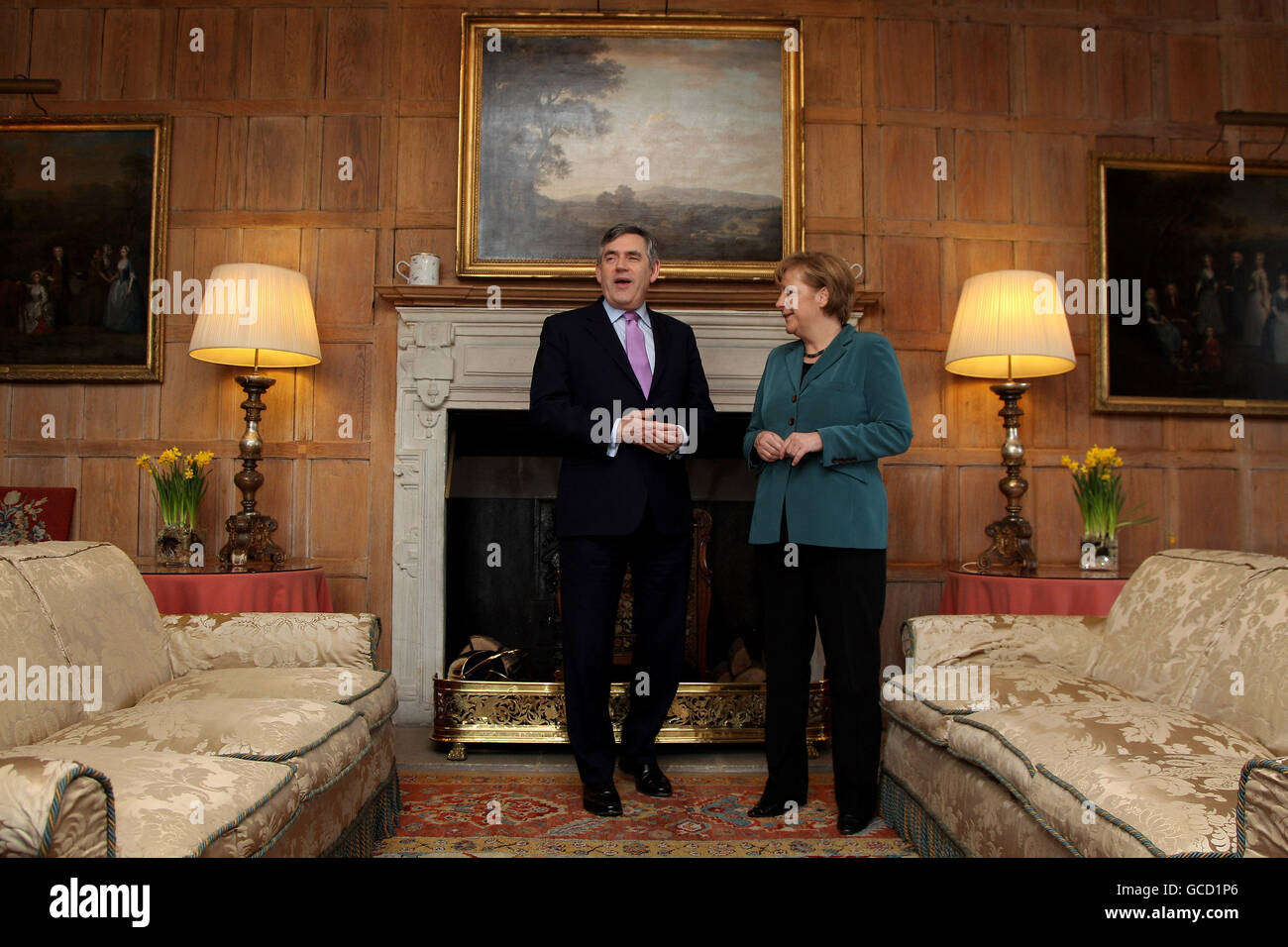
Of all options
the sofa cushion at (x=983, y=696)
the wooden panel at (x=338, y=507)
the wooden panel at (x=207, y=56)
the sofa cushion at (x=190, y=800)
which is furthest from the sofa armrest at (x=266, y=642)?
the wooden panel at (x=207, y=56)

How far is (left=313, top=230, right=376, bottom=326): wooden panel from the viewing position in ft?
12.6

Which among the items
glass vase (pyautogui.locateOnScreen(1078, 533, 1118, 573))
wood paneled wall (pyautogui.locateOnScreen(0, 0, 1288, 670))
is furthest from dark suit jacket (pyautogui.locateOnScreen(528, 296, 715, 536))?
glass vase (pyautogui.locateOnScreen(1078, 533, 1118, 573))

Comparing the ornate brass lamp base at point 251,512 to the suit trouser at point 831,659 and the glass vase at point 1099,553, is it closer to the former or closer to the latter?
the suit trouser at point 831,659

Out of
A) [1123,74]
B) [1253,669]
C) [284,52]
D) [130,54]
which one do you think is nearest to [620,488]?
[1253,669]

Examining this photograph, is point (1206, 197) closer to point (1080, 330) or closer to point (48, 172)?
point (1080, 330)

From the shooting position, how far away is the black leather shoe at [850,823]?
7.75 ft

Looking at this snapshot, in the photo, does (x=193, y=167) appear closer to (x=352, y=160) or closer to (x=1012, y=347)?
(x=352, y=160)

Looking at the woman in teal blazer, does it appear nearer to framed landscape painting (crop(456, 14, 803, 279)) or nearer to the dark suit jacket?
the dark suit jacket

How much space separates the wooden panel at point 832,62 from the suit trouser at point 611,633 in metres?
2.38

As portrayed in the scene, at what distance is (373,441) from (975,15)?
11.1 ft

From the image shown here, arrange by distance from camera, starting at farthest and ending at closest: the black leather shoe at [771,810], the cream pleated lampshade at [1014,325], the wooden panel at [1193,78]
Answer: the wooden panel at [1193,78]
the cream pleated lampshade at [1014,325]
the black leather shoe at [771,810]

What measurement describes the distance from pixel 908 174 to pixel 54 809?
3.93 m

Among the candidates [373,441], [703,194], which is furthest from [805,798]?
[703,194]

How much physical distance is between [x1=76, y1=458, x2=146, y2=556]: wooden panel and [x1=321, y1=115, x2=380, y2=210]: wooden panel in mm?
1472
